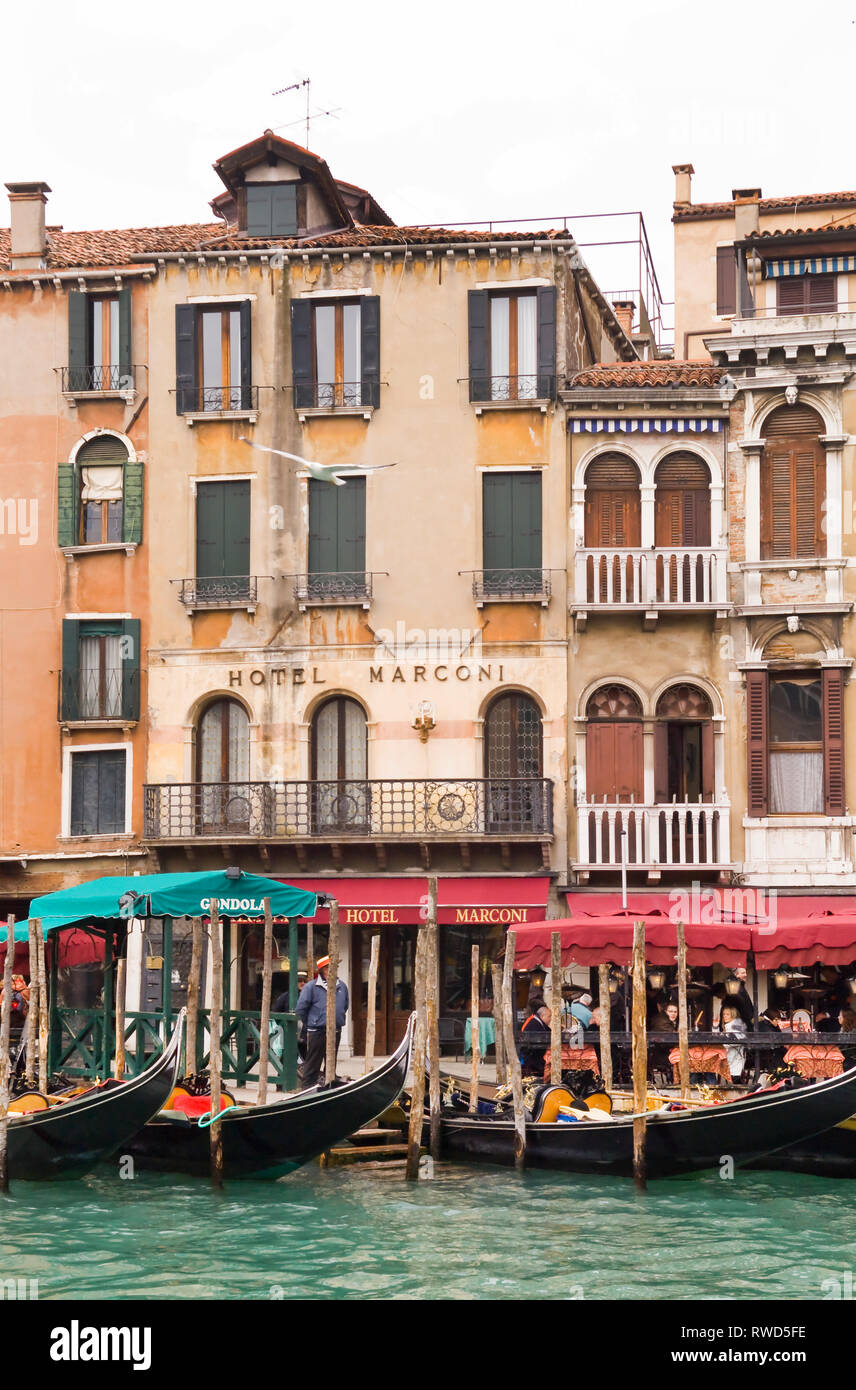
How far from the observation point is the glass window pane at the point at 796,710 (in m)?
25.9

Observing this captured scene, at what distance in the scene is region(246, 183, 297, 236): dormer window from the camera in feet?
92.8

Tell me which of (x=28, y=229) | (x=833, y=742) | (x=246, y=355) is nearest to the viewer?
(x=833, y=742)

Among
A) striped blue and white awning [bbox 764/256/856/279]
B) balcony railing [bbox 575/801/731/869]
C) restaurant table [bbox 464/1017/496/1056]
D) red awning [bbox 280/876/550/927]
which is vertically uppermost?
striped blue and white awning [bbox 764/256/856/279]

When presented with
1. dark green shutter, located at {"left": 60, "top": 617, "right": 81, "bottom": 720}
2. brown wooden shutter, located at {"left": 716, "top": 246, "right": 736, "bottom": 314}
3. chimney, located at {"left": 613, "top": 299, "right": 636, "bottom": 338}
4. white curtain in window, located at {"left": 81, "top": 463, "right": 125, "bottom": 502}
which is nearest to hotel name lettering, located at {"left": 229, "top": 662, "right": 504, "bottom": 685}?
dark green shutter, located at {"left": 60, "top": 617, "right": 81, "bottom": 720}

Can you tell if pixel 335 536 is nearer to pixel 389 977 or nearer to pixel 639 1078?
pixel 389 977

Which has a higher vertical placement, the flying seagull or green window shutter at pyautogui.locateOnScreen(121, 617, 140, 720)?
the flying seagull

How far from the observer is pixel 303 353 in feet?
90.0

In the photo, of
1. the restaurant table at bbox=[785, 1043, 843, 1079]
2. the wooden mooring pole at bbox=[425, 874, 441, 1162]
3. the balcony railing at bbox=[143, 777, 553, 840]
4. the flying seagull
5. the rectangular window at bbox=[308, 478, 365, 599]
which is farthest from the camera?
the rectangular window at bbox=[308, 478, 365, 599]

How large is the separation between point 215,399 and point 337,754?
17.5 feet

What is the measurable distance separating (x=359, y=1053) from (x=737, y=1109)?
28.7 feet

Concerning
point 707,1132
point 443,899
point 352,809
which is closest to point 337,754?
point 352,809

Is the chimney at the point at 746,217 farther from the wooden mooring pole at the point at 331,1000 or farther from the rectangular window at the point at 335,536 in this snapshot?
the wooden mooring pole at the point at 331,1000

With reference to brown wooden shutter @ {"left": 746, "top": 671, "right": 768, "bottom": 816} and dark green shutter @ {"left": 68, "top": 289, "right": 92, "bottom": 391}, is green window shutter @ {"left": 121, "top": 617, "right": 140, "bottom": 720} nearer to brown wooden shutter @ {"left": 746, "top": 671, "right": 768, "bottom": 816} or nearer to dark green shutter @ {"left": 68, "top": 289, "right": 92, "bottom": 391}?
dark green shutter @ {"left": 68, "top": 289, "right": 92, "bottom": 391}

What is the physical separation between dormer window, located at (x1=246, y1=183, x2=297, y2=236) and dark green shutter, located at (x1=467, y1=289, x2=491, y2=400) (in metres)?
3.12
